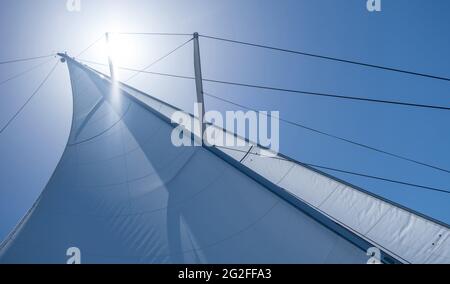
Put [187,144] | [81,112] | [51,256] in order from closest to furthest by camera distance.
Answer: [51,256] → [187,144] → [81,112]

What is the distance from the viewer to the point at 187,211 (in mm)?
3016

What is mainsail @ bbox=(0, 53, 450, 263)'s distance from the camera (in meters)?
2.26

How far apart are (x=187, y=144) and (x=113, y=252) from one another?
1.53 metres

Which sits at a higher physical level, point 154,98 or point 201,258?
point 154,98

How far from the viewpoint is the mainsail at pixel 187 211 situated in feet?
7.43

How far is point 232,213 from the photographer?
2.69 meters

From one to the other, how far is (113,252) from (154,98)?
4.04 m
